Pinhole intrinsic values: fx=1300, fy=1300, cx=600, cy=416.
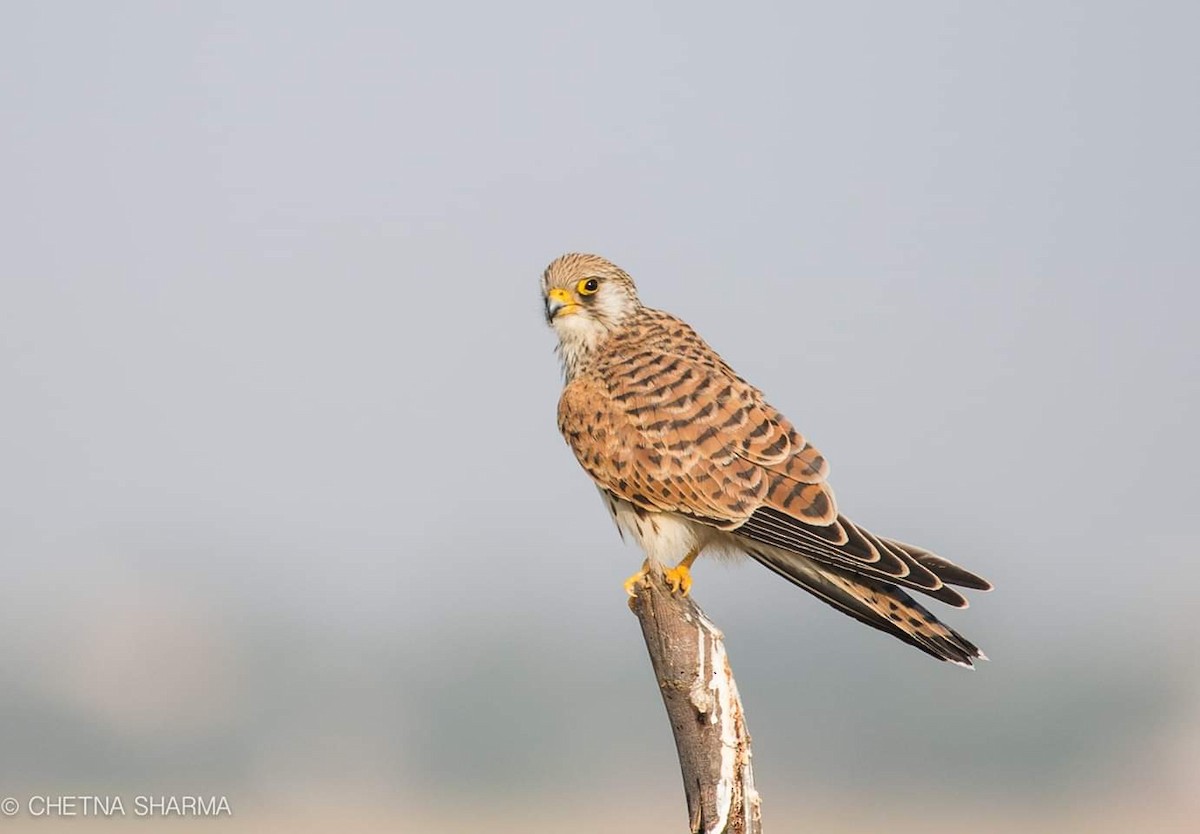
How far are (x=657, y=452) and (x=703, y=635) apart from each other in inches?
33.2

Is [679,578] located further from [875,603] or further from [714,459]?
[875,603]

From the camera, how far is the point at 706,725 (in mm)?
3236

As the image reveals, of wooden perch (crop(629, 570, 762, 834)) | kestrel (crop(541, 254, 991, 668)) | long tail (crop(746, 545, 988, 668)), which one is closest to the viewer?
wooden perch (crop(629, 570, 762, 834))

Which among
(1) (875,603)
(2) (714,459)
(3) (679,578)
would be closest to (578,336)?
(2) (714,459)

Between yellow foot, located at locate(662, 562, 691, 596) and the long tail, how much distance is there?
0.25 metres

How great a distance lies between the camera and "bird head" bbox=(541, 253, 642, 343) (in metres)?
Result: 4.62

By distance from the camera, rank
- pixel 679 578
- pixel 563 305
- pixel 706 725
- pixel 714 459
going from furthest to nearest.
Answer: pixel 563 305 → pixel 714 459 → pixel 679 578 → pixel 706 725

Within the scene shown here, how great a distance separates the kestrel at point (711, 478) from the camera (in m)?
3.62

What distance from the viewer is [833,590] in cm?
386

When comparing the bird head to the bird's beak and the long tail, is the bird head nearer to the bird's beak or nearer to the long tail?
the bird's beak

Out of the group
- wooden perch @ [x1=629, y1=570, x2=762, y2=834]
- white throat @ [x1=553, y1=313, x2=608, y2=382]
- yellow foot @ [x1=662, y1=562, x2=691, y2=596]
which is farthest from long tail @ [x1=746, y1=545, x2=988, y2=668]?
white throat @ [x1=553, y1=313, x2=608, y2=382]

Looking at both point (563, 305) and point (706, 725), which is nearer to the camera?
point (706, 725)

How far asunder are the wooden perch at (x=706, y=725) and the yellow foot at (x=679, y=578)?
38 centimetres

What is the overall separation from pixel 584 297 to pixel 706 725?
73.4 inches
